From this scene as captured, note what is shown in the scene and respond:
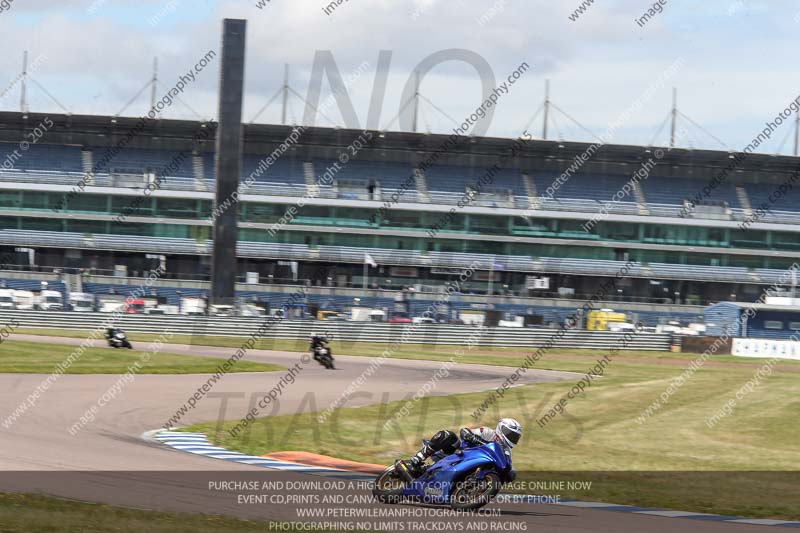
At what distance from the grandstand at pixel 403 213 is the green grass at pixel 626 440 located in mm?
37680

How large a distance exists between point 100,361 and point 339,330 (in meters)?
18.6

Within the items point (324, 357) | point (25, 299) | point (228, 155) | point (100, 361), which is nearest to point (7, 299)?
point (25, 299)

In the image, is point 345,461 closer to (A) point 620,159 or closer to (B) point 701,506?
(B) point 701,506

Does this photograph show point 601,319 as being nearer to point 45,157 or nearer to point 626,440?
point 45,157

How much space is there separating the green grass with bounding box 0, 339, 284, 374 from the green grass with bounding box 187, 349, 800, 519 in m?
8.88

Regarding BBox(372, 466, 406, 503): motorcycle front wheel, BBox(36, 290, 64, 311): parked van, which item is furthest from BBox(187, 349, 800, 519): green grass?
BBox(36, 290, 64, 311): parked van

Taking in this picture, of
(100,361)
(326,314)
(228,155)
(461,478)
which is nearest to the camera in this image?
(461,478)

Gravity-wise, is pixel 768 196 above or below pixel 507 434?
above

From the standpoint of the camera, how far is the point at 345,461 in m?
15.9

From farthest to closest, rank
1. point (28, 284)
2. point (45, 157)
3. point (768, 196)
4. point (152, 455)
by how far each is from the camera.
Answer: point (768, 196), point (45, 157), point (28, 284), point (152, 455)

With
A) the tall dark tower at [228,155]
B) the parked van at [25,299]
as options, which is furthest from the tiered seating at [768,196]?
the parked van at [25,299]

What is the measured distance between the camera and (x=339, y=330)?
4778 cm

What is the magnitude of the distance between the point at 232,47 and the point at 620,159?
3283cm

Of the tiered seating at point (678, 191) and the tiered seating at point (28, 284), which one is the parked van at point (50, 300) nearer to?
the tiered seating at point (28, 284)
